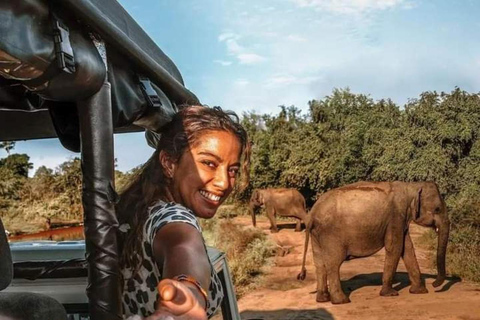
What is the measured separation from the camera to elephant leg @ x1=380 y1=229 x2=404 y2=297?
1289cm

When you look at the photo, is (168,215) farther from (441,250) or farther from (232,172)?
(441,250)

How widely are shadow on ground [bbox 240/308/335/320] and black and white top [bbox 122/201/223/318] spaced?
10351 mm

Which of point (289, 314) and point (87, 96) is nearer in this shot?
point (87, 96)

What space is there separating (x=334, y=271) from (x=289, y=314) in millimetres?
1205

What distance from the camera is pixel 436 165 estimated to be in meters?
23.8

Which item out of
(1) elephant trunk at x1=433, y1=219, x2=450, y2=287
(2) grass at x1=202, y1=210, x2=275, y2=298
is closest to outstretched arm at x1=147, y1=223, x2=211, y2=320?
(1) elephant trunk at x1=433, y1=219, x2=450, y2=287

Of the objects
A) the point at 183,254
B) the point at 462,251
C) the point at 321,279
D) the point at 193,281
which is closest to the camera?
the point at 193,281

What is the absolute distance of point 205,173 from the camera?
73.5 inches

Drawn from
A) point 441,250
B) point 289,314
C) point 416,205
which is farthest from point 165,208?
point 416,205

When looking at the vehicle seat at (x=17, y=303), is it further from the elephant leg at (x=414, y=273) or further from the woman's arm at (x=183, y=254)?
the elephant leg at (x=414, y=273)

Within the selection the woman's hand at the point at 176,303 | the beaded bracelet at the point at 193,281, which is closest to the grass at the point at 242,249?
the beaded bracelet at the point at 193,281

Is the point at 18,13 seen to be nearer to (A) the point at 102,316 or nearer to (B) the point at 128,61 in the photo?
(B) the point at 128,61

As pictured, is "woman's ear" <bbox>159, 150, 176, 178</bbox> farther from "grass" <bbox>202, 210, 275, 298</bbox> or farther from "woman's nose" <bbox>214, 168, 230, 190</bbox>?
"grass" <bbox>202, 210, 275, 298</bbox>

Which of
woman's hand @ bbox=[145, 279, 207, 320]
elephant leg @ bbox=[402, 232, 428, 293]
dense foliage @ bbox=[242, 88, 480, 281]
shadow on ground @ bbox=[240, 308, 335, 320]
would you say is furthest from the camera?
dense foliage @ bbox=[242, 88, 480, 281]
